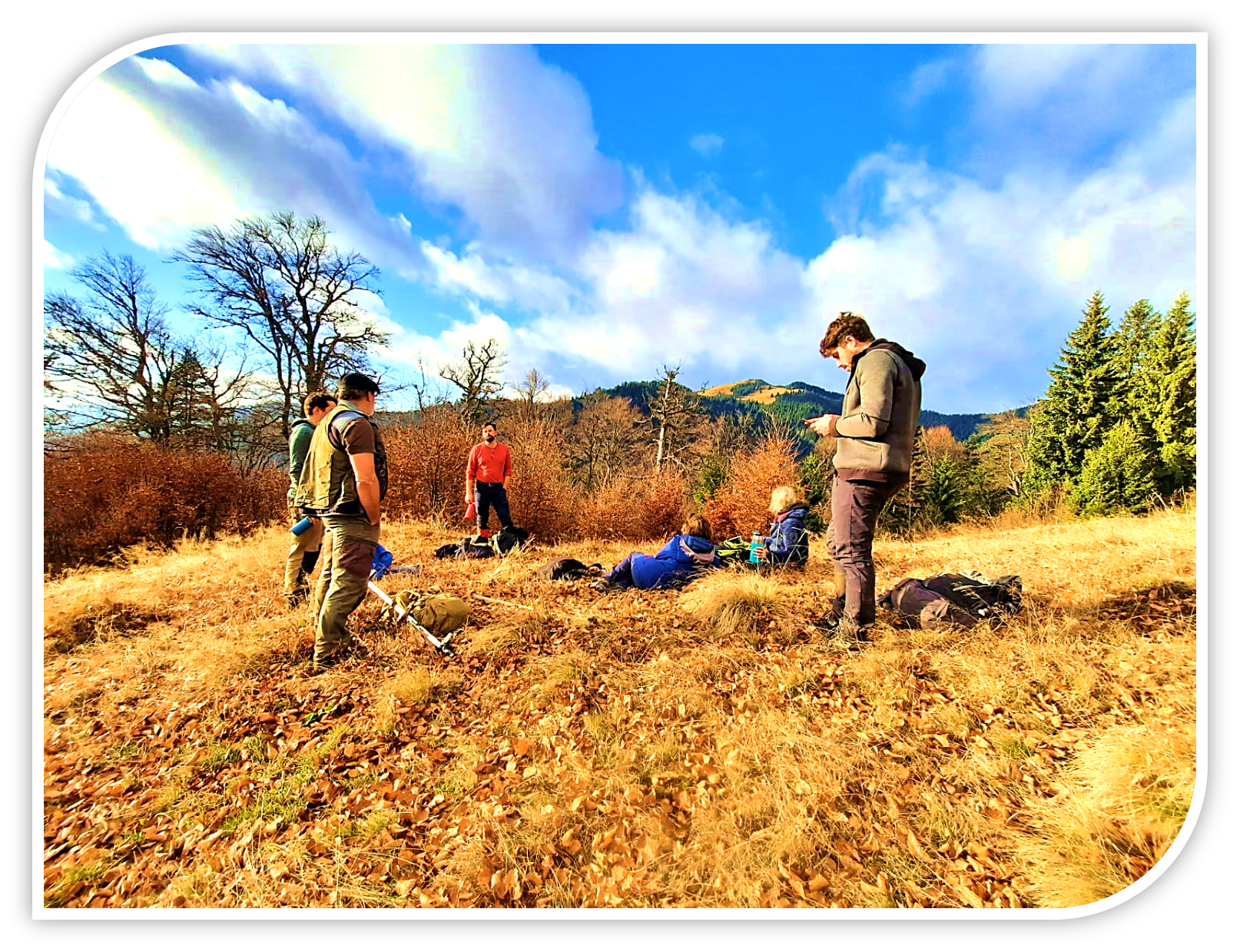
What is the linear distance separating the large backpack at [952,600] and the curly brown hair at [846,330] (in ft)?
6.44

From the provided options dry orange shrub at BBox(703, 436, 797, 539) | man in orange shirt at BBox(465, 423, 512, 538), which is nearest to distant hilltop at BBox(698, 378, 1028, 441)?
dry orange shrub at BBox(703, 436, 797, 539)

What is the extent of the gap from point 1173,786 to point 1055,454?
25430 mm

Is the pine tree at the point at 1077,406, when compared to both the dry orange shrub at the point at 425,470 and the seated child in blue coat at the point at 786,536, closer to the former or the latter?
the seated child in blue coat at the point at 786,536

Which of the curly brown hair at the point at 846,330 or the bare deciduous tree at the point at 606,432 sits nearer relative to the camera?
the curly brown hair at the point at 846,330

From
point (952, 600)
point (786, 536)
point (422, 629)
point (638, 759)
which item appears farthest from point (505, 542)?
point (952, 600)

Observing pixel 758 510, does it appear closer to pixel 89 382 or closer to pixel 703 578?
pixel 703 578

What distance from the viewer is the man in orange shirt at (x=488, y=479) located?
23.9 ft

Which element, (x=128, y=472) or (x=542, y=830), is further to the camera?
(x=128, y=472)

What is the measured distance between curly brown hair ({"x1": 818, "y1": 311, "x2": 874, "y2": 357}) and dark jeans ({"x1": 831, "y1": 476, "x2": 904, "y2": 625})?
3.01ft

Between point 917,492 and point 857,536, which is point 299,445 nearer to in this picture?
point 857,536

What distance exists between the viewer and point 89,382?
329 cm

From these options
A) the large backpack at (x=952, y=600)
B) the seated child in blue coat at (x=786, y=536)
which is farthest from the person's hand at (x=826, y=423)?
the seated child in blue coat at (x=786, y=536)

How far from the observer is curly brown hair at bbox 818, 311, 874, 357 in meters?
2.94
